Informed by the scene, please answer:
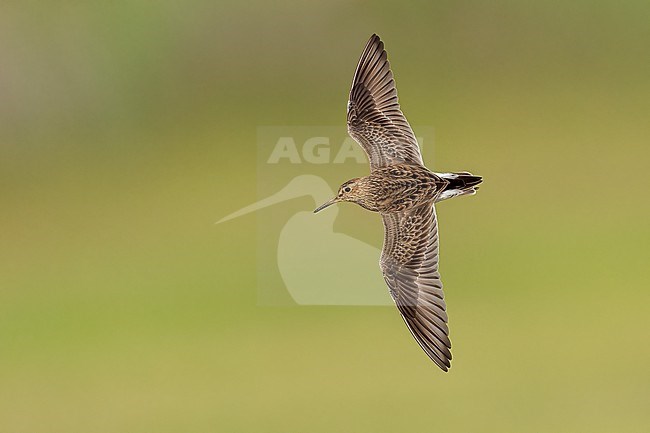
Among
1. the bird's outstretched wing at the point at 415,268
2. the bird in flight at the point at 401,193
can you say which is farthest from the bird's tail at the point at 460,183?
the bird's outstretched wing at the point at 415,268

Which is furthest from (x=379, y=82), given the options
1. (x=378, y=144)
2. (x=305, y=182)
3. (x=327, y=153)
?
(x=327, y=153)

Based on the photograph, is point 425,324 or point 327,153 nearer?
point 425,324

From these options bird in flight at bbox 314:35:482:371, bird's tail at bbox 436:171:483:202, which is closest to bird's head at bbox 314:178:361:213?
bird in flight at bbox 314:35:482:371

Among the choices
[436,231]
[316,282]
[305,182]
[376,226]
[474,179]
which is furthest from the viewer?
[376,226]

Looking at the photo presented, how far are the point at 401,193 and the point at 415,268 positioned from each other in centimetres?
20

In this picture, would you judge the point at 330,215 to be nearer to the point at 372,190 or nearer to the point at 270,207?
the point at 372,190

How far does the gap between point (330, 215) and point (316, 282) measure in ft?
1.52

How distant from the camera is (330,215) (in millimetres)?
1892

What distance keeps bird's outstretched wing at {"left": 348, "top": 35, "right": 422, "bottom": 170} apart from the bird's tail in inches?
7.4

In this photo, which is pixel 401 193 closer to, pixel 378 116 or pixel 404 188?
pixel 404 188

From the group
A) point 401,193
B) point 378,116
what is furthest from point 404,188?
point 378,116

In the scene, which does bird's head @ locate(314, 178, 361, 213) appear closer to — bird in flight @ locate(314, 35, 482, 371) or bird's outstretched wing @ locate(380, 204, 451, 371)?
bird in flight @ locate(314, 35, 482, 371)

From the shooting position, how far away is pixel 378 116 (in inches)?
76.4

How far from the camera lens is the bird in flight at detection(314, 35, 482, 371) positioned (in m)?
1.67
